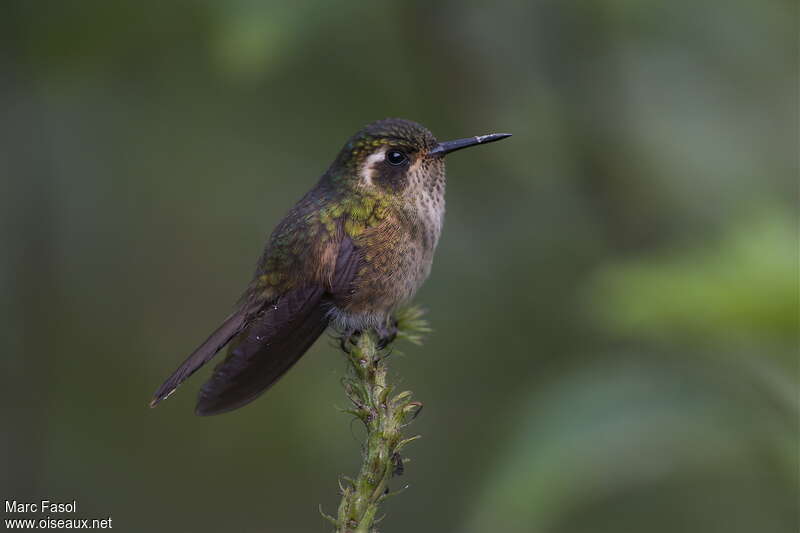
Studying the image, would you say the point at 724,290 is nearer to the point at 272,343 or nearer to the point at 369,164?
the point at 272,343

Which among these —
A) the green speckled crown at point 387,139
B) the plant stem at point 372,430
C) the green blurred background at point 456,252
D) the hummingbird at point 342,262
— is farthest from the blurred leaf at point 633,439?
the green speckled crown at point 387,139

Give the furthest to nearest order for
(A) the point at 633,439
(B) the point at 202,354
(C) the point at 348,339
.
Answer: (C) the point at 348,339
(B) the point at 202,354
(A) the point at 633,439

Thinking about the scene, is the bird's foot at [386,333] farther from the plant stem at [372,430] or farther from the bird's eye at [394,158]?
the bird's eye at [394,158]

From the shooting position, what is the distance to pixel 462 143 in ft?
13.4

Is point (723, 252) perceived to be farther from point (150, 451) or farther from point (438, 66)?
point (150, 451)

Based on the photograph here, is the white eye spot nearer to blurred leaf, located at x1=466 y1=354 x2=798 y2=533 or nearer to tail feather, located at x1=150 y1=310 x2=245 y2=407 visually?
tail feather, located at x1=150 y1=310 x2=245 y2=407

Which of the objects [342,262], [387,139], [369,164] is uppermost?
[387,139]

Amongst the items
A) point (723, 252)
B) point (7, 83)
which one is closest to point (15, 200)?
point (7, 83)

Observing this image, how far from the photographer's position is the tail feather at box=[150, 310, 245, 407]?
309 cm

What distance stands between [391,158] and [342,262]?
72cm

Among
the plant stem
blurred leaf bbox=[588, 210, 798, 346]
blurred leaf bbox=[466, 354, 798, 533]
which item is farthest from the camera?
blurred leaf bbox=[466, 354, 798, 533]

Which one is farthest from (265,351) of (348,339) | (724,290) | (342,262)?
(724,290)

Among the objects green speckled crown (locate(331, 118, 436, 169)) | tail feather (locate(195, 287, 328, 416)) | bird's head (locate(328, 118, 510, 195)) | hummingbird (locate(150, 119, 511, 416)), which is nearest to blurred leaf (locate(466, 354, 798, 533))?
hummingbird (locate(150, 119, 511, 416))

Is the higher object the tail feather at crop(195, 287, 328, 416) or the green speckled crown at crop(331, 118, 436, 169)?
the green speckled crown at crop(331, 118, 436, 169)
